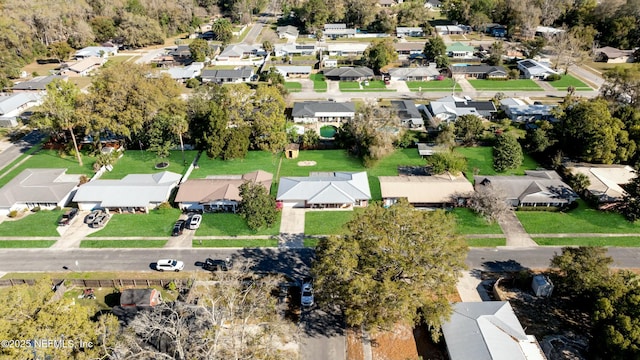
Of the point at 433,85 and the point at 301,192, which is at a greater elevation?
the point at 433,85

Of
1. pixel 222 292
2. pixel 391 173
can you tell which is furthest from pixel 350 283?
pixel 391 173

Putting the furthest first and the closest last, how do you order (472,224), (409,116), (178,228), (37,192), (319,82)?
1. (319,82)
2. (409,116)
3. (37,192)
4. (472,224)
5. (178,228)

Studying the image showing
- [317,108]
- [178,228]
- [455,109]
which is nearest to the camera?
[178,228]

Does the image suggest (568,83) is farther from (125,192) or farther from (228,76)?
(125,192)

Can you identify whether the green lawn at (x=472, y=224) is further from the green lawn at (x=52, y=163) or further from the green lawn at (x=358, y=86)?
the green lawn at (x=52, y=163)

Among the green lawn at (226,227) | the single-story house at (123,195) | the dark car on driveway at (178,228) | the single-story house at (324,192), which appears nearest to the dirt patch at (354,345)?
the green lawn at (226,227)

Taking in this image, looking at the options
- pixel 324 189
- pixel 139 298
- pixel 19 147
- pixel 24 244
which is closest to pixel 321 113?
pixel 324 189
